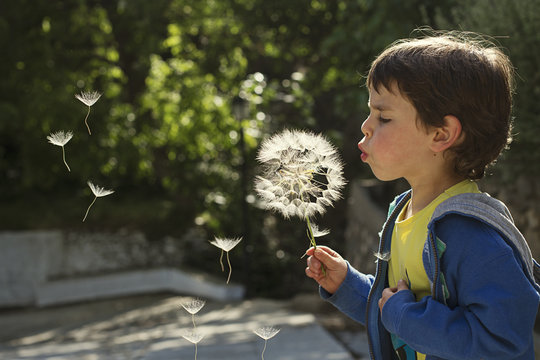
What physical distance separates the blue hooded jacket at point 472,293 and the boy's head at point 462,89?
0.13m

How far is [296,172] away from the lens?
1.86 metres

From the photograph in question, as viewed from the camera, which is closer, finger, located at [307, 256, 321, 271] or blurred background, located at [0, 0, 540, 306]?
finger, located at [307, 256, 321, 271]

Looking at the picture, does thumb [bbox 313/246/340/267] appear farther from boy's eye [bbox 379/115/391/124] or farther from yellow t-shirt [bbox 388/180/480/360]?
boy's eye [bbox 379/115/391/124]

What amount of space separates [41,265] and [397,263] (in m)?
11.6

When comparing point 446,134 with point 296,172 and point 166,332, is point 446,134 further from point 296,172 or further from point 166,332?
point 166,332

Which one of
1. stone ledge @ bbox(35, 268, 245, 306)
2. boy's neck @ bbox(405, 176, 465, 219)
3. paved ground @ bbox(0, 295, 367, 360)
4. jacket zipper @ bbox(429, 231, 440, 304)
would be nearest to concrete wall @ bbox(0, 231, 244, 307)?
stone ledge @ bbox(35, 268, 245, 306)

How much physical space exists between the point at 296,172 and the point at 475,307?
684mm

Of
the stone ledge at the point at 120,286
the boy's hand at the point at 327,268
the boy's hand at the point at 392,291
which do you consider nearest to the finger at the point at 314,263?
the boy's hand at the point at 327,268

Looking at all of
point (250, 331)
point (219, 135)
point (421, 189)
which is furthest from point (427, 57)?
point (219, 135)

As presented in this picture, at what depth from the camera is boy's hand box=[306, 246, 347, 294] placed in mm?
1809

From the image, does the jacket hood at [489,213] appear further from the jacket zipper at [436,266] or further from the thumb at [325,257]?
the thumb at [325,257]

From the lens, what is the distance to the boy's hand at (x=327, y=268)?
1.81 metres

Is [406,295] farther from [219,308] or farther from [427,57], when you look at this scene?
[219,308]

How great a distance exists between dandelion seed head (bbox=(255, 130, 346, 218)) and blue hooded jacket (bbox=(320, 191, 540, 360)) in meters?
0.47
